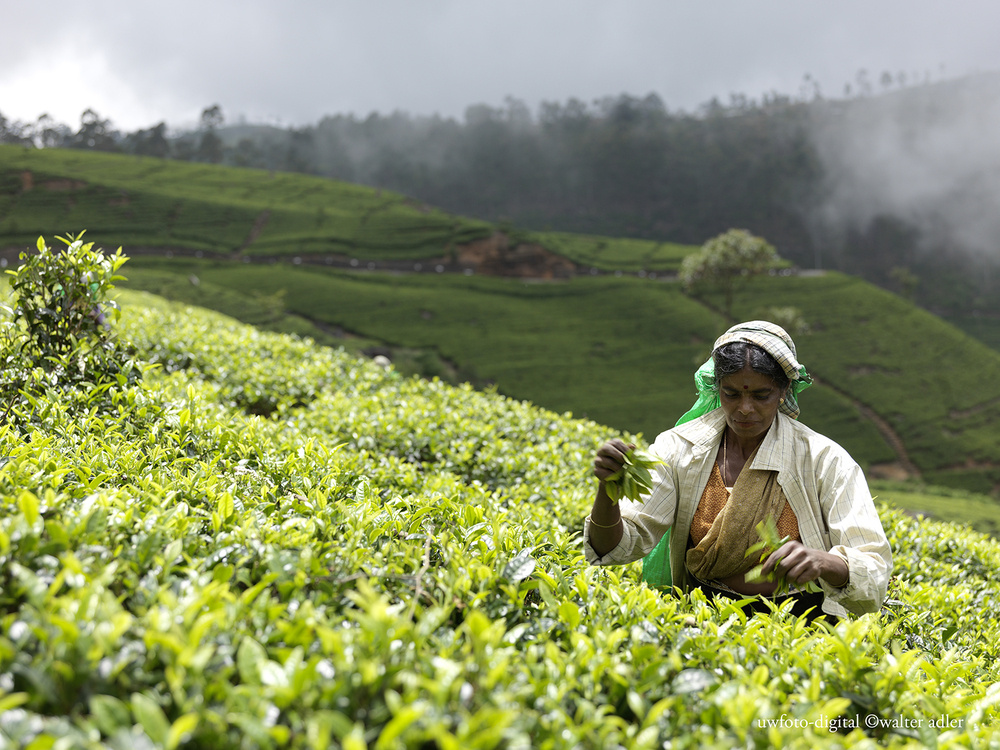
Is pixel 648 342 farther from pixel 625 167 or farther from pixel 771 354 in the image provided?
pixel 625 167

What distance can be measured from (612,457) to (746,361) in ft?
2.34

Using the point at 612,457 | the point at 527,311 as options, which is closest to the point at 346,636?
the point at 612,457

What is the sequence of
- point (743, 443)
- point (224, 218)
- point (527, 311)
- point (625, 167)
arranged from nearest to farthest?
point (743, 443) < point (527, 311) < point (224, 218) < point (625, 167)

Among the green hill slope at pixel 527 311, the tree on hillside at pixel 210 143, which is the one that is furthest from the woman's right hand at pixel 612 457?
the tree on hillside at pixel 210 143

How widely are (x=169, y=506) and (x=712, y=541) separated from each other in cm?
207

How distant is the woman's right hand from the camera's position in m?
2.17

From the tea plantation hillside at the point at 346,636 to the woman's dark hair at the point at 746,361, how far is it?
0.91m

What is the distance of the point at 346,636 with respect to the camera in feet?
4.38

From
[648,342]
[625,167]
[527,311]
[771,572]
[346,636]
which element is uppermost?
[625,167]

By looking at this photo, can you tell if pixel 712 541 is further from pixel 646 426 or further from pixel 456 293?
pixel 456 293

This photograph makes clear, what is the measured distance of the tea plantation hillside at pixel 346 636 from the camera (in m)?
1.19

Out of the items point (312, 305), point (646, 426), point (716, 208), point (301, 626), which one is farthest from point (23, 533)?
point (716, 208)

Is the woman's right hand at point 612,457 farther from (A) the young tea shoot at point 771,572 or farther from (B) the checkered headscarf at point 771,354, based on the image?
(B) the checkered headscarf at point 771,354

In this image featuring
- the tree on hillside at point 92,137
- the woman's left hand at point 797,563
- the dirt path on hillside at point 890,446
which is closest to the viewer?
the woman's left hand at point 797,563
